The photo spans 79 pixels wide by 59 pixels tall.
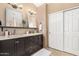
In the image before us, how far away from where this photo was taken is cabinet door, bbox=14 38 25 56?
157 cm

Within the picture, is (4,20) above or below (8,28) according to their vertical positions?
above

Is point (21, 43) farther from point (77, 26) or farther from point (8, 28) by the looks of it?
point (77, 26)

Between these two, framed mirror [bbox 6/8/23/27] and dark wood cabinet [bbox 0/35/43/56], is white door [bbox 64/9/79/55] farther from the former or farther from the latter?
framed mirror [bbox 6/8/23/27]

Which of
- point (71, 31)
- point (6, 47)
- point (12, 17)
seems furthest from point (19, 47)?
point (71, 31)

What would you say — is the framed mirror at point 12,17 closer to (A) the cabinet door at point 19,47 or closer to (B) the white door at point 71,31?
(A) the cabinet door at point 19,47

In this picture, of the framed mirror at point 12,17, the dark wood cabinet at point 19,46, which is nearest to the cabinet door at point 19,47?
the dark wood cabinet at point 19,46

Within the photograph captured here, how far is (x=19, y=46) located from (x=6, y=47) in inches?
11.5

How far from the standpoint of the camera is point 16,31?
201 centimetres

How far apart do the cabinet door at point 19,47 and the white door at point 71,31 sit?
109 centimetres

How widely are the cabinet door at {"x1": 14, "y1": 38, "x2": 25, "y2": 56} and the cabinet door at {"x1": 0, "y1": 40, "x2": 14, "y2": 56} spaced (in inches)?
3.7

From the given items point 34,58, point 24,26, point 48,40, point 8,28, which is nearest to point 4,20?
point 8,28

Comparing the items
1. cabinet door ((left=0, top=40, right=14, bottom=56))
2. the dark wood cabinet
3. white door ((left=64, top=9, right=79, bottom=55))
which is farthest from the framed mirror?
white door ((left=64, top=9, right=79, bottom=55))

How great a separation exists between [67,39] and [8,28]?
53.6 inches

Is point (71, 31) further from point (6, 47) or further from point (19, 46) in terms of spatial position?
point (6, 47)
